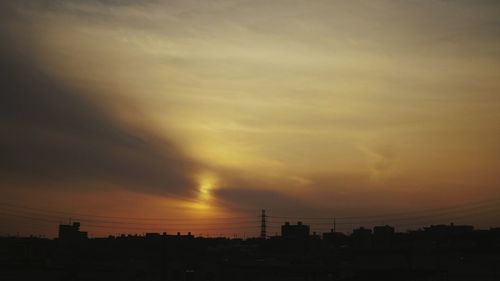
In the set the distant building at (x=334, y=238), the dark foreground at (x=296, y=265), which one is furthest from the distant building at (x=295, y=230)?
the dark foreground at (x=296, y=265)

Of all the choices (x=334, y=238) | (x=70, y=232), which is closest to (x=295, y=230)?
(x=334, y=238)

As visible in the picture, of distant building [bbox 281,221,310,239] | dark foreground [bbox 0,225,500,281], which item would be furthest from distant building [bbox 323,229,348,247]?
dark foreground [bbox 0,225,500,281]

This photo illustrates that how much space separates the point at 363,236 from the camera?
15212 cm

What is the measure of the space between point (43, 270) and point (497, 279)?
6145cm

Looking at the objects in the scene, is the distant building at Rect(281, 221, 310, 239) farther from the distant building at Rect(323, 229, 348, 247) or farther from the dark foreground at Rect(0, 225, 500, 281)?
the dark foreground at Rect(0, 225, 500, 281)

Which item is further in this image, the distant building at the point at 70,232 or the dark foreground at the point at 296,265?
the distant building at the point at 70,232

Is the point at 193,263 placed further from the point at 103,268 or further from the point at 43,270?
the point at 43,270

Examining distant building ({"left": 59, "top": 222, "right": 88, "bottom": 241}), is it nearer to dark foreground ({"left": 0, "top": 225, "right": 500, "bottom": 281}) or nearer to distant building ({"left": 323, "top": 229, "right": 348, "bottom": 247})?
dark foreground ({"left": 0, "top": 225, "right": 500, "bottom": 281})

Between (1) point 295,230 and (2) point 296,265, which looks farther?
(1) point 295,230

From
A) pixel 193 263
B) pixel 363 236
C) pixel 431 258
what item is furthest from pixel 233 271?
pixel 363 236

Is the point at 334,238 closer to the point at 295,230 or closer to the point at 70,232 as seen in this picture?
the point at 295,230

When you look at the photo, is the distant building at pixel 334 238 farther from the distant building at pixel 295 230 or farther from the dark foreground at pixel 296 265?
the dark foreground at pixel 296 265

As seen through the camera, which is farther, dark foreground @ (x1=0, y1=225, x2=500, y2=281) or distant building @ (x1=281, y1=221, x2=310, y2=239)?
distant building @ (x1=281, y1=221, x2=310, y2=239)

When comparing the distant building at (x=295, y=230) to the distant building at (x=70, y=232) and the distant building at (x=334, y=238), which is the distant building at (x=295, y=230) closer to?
the distant building at (x=334, y=238)
